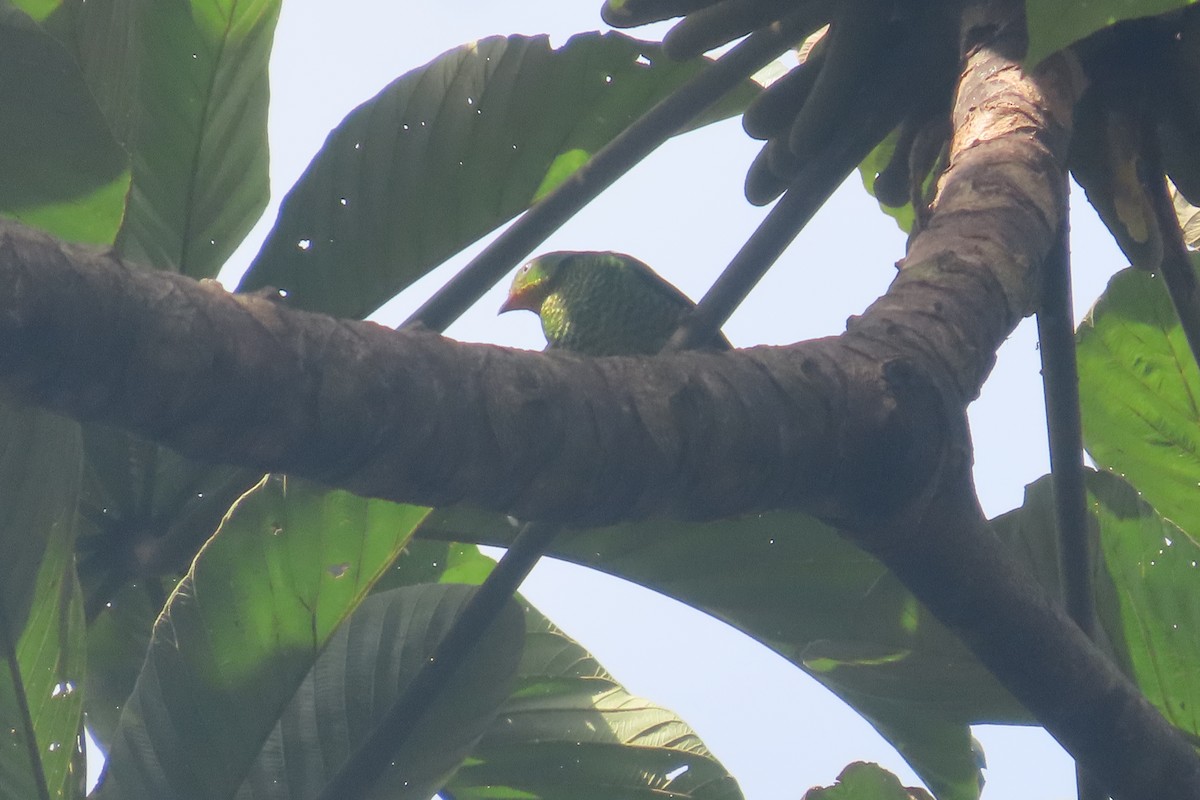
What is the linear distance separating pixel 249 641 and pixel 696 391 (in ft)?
2.67

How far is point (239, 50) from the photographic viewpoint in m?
1.82

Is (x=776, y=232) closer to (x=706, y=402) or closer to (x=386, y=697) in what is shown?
(x=706, y=402)

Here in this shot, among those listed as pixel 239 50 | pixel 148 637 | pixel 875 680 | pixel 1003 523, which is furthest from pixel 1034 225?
pixel 148 637

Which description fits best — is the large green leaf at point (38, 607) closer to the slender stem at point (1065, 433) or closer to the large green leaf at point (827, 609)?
the large green leaf at point (827, 609)

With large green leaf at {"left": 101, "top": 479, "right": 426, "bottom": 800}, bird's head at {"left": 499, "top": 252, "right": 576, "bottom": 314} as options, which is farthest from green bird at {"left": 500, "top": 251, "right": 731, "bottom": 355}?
large green leaf at {"left": 101, "top": 479, "right": 426, "bottom": 800}

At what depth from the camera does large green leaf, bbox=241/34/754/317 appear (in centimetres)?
180

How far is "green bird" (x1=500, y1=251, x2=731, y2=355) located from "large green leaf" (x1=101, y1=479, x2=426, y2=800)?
1.08 m

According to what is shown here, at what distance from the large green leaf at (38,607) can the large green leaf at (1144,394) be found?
1.49 metres

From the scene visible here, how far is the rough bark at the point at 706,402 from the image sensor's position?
0.75 metres

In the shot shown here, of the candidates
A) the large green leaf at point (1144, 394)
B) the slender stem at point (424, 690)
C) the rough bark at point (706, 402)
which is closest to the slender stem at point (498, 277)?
the slender stem at point (424, 690)

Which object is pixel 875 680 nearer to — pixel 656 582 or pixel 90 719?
pixel 656 582

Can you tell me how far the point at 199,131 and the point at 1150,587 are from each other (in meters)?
1.62

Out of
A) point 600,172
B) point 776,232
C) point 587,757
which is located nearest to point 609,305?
point 600,172

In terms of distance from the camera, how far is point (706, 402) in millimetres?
1007
